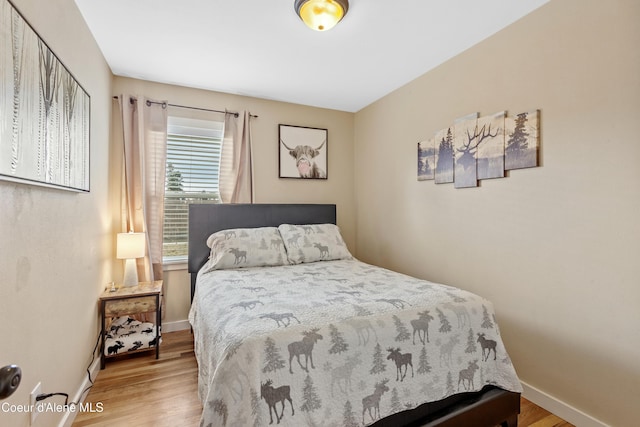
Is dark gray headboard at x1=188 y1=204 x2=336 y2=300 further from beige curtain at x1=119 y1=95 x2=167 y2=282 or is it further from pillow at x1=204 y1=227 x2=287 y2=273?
beige curtain at x1=119 y1=95 x2=167 y2=282

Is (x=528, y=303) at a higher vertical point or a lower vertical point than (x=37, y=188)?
lower

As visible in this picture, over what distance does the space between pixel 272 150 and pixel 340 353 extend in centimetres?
268

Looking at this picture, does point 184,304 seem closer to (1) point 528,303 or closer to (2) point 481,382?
(2) point 481,382

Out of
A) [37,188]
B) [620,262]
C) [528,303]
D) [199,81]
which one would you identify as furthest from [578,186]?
[199,81]

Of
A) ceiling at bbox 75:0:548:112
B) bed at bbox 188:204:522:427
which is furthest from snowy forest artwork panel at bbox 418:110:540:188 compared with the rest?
bed at bbox 188:204:522:427

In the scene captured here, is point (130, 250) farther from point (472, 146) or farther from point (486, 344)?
point (472, 146)

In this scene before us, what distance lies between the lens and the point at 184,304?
320 cm

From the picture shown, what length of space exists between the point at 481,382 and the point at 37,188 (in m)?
2.34

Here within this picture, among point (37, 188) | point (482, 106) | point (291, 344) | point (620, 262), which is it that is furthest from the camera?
point (482, 106)

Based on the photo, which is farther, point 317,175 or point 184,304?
point 317,175

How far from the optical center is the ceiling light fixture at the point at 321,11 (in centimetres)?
182

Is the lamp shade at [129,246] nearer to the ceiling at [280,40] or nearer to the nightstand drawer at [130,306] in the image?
the nightstand drawer at [130,306]

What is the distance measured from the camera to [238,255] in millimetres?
2707

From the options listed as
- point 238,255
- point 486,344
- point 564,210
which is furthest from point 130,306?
point 564,210
